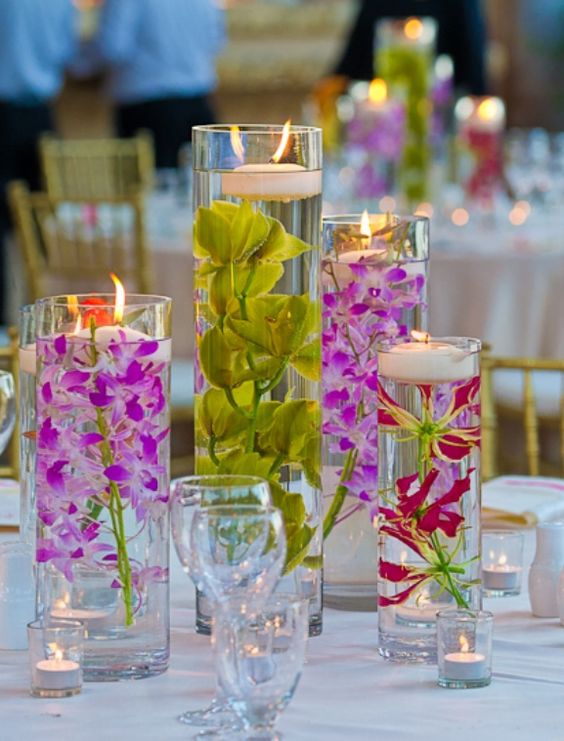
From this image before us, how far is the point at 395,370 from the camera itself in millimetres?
1210

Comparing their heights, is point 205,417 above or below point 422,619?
above

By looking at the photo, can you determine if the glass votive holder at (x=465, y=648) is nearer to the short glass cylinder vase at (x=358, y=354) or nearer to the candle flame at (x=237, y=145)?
the short glass cylinder vase at (x=358, y=354)

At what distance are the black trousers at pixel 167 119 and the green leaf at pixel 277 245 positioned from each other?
5680 millimetres

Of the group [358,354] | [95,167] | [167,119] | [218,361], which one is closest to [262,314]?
[218,361]

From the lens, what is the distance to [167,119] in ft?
22.6

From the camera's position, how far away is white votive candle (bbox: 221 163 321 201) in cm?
124

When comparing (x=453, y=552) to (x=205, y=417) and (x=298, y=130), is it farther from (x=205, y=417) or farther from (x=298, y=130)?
(x=298, y=130)

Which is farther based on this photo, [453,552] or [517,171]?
[517,171]

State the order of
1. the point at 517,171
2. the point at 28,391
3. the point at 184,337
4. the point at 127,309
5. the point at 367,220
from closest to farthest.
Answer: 1. the point at 127,309
2. the point at 367,220
3. the point at 28,391
4. the point at 184,337
5. the point at 517,171

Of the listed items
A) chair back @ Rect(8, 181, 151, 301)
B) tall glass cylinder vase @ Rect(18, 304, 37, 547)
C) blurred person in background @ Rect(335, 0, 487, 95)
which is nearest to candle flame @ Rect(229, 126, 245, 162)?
tall glass cylinder vase @ Rect(18, 304, 37, 547)

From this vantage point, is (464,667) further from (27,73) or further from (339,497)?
(27,73)

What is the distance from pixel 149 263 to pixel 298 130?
103 inches

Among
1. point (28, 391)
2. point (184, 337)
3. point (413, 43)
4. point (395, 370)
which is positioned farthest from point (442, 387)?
point (413, 43)

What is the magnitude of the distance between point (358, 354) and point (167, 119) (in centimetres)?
564
